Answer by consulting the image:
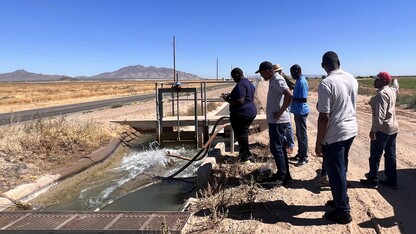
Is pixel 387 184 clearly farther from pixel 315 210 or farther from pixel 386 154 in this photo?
pixel 315 210

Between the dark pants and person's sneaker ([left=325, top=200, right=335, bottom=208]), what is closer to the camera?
person's sneaker ([left=325, top=200, right=335, bottom=208])

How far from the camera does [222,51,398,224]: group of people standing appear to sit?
425cm

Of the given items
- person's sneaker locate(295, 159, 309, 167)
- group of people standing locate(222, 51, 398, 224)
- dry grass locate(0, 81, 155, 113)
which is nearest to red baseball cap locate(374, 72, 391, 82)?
group of people standing locate(222, 51, 398, 224)

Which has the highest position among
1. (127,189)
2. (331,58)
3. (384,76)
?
(331,58)

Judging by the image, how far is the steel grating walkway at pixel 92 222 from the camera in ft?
15.0

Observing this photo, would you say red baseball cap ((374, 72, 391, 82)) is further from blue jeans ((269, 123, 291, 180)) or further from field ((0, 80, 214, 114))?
field ((0, 80, 214, 114))

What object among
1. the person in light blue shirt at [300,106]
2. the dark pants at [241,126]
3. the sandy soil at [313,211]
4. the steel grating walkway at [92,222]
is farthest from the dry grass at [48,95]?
the sandy soil at [313,211]

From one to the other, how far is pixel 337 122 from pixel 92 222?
3444 mm

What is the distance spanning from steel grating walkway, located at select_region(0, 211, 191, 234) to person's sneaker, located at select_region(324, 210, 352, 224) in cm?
178

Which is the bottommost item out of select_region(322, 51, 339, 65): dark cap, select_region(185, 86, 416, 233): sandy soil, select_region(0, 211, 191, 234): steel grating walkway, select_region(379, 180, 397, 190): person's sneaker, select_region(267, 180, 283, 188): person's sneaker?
select_region(0, 211, 191, 234): steel grating walkway

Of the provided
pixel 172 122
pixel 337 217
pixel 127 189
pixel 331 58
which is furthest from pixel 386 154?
pixel 172 122

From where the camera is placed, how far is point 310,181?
6035mm

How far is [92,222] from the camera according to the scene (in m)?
4.95

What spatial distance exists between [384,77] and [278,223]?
2686 mm
